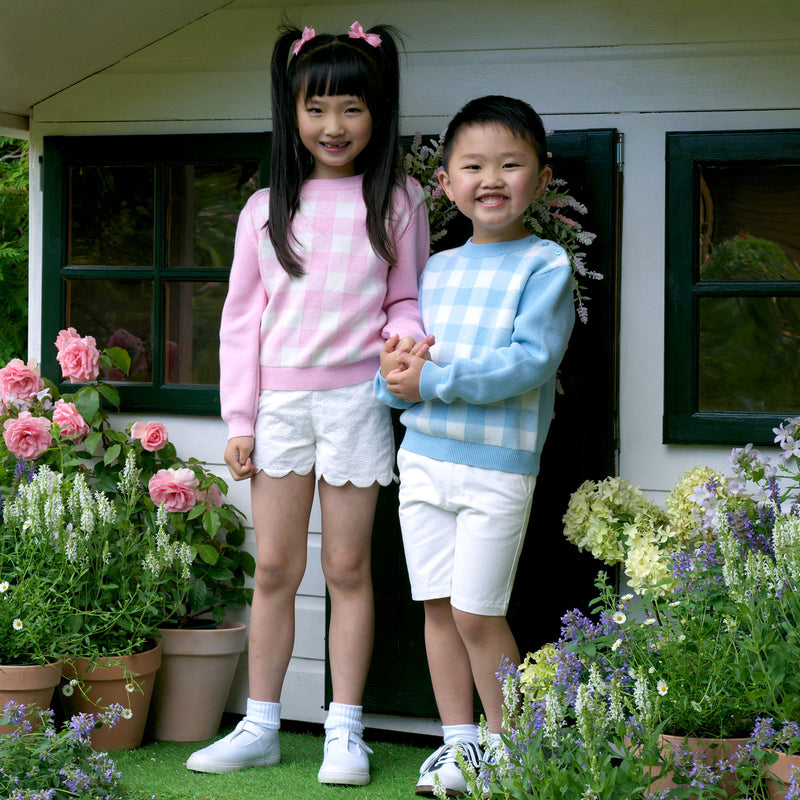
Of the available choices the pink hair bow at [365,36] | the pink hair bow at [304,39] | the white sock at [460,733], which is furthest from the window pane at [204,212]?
the white sock at [460,733]

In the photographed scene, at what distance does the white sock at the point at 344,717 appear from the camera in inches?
117

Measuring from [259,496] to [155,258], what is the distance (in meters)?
1.12

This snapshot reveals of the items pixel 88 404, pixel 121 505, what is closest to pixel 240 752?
pixel 121 505

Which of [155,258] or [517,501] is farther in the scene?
[155,258]

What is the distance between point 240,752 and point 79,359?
1.42 meters

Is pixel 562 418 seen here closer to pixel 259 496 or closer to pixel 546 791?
pixel 259 496

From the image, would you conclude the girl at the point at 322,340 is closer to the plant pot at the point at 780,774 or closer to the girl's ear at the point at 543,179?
the girl's ear at the point at 543,179

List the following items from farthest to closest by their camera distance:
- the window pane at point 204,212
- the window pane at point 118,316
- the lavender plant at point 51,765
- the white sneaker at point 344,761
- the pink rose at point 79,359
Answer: the window pane at point 118,316 < the window pane at point 204,212 < the pink rose at point 79,359 < the white sneaker at point 344,761 < the lavender plant at point 51,765

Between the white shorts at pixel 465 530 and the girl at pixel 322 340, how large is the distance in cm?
23

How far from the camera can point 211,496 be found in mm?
3523

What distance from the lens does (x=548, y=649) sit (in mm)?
2715

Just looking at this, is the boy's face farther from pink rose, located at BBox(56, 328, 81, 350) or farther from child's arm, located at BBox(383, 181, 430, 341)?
pink rose, located at BBox(56, 328, 81, 350)

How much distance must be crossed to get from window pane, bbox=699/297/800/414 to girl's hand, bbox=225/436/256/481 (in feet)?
4.47

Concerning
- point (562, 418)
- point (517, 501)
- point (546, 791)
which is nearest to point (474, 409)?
point (517, 501)
